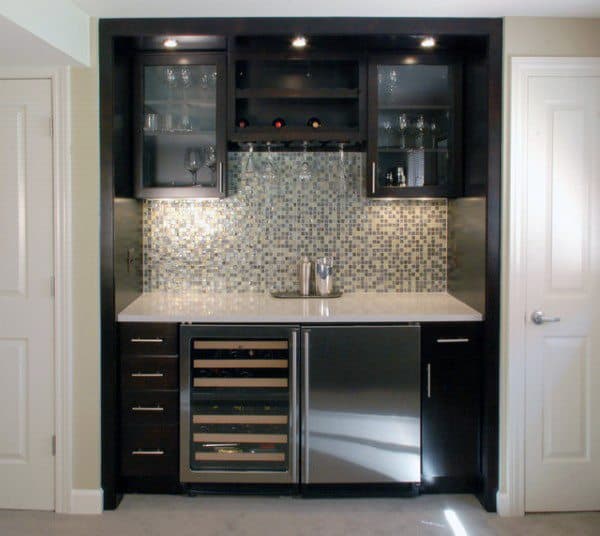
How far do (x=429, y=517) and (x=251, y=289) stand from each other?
5.23 ft

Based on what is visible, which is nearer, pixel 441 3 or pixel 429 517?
pixel 441 3

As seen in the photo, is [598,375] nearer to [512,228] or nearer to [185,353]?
[512,228]

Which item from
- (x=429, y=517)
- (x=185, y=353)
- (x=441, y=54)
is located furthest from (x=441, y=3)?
(x=429, y=517)

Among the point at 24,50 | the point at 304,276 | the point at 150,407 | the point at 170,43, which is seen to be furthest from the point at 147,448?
the point at 170,43

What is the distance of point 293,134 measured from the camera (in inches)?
136

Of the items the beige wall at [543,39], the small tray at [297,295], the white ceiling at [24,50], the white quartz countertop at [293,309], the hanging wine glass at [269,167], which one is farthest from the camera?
the hanging wine glass at [269,167]

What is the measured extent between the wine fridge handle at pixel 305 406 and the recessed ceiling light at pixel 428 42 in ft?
5.10

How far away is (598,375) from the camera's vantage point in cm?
314

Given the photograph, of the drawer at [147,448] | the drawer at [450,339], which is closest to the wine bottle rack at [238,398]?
the drawer at [147,448]

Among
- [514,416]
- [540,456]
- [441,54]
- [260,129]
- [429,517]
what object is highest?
[441,54]

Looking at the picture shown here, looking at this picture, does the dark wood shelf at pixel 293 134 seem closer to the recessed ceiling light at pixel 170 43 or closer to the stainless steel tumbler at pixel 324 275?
the recessed ceiling light at pixel 170 43

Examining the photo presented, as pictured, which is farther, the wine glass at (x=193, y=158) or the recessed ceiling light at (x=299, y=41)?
the wine glass at (x=193, y=158)

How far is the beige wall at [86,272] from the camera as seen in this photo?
311cm

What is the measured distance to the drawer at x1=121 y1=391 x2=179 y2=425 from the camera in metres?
3.22
